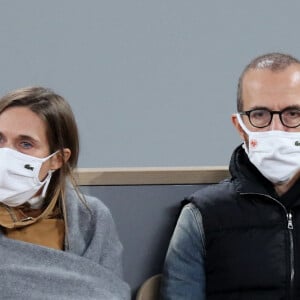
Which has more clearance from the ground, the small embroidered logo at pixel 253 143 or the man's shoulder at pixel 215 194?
the small embroidered logo at pixel 253 143

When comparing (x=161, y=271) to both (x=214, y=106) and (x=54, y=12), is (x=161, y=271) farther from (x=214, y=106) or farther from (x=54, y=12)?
(x=54, y=12)

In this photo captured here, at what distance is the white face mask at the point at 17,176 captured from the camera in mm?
1352

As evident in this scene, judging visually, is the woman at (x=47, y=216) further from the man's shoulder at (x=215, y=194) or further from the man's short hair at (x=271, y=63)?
the man's short hair at (x=271, y=63)

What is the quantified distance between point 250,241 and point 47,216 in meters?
0.44

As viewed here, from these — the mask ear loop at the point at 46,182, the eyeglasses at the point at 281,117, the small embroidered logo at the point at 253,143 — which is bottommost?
the mask ear loop at the point at 46,182

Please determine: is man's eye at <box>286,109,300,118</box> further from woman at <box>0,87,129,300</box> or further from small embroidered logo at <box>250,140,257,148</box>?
woman at <box>0,87,129,300</box>

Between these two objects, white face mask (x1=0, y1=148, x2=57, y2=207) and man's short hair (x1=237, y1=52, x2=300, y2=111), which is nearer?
white face mask (x1=0, y1=148, x2=57, y2=207)

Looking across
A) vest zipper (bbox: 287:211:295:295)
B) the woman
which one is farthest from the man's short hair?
the woman

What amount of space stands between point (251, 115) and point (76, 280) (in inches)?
19.9

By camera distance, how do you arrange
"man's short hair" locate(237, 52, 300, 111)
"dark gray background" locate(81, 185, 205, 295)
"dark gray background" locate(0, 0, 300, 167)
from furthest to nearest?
"dark gray background" locate(0, 0, 300, 167) → "dark gray background" locate(81, 185, 205, 295) → "man's short hair" locate(237, 52, 300, 111)

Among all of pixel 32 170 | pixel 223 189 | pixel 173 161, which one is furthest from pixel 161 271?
pixel 173 161

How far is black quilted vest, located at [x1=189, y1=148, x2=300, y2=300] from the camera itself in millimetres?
1401

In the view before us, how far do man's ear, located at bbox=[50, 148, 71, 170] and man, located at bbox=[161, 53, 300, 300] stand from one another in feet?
0.95

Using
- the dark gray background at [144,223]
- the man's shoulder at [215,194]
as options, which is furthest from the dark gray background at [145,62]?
the man's shoulder at [215,194]
